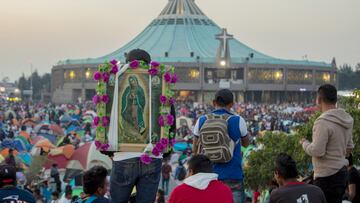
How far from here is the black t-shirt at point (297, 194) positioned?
14.7 feet

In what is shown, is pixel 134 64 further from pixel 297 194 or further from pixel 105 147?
pixel 297 194

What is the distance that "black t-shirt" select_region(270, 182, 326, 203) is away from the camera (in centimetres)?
448

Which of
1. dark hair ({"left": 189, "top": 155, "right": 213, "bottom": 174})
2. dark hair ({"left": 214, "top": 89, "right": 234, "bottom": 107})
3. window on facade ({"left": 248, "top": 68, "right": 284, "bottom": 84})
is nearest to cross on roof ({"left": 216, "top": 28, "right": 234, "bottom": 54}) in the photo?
window on facade ({"left": 248, "top": 68, "right": 284, "bottom": 84})

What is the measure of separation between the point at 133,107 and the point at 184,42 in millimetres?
67841

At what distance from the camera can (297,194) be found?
448 cm

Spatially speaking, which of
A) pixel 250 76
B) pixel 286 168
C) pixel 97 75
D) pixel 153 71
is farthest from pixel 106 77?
pixel 250 76

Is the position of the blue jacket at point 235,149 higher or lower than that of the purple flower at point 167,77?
lower

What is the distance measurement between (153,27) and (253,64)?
13220 millimetres

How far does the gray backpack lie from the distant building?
60.8 m

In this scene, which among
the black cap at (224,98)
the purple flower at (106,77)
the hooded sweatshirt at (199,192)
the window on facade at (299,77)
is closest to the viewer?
the hooded sweatshirt at (199,192)

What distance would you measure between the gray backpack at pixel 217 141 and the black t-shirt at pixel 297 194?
64 cm

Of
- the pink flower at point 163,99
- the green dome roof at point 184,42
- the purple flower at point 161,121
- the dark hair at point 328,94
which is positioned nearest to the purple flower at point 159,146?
the purple flower at point 161,121

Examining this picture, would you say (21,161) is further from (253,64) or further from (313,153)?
(253,64)

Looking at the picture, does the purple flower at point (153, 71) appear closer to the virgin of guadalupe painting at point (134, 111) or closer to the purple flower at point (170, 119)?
the virgin of guadalupe painting at point (134, 111)
